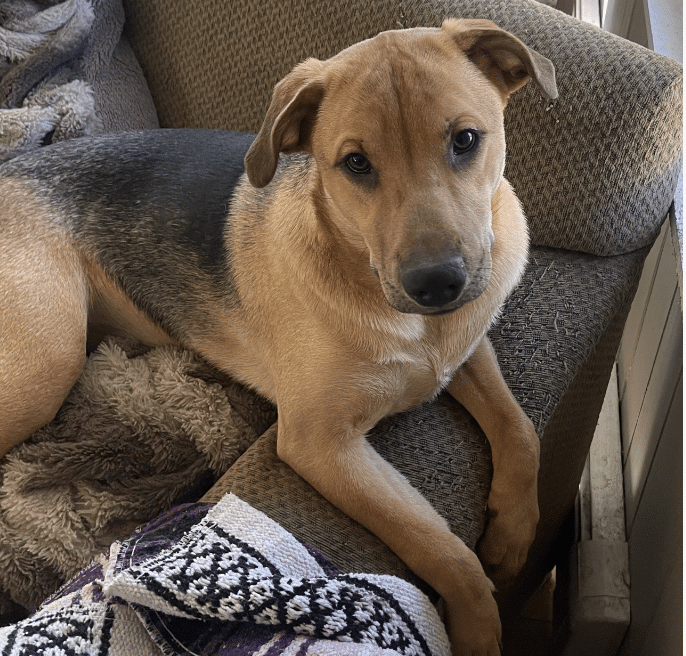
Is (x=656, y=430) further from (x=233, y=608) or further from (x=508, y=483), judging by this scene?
(x=233, y=608)

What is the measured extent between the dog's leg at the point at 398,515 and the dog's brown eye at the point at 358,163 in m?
0.54

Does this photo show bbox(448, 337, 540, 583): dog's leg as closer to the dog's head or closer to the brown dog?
the brown dog

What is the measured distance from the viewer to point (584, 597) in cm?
221

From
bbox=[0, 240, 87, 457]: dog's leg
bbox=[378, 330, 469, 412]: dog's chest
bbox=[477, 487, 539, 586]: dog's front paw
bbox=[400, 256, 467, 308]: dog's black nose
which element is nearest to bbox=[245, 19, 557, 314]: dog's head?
bbox=[400, 256, 467, 308]: dog's black nose

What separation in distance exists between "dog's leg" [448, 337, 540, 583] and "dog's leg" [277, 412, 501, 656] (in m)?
0.18

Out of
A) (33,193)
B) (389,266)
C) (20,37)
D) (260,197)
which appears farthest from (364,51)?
(20,37)

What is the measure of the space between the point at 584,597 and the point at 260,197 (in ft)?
5.01

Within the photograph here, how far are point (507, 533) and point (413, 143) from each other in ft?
2.91

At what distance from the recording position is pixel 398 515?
59.2 inches

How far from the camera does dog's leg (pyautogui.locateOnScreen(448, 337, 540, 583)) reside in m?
1.65

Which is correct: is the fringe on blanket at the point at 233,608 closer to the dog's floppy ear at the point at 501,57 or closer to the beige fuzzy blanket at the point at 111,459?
the beige fuzzy blanket at the point at 111,459

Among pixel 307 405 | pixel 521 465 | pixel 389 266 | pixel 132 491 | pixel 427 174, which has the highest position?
pixel 427 174

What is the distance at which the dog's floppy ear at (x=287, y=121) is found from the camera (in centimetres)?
152

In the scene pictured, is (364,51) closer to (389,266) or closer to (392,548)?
(389,266)
